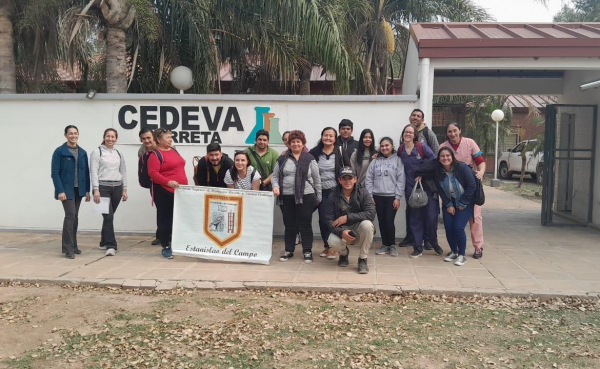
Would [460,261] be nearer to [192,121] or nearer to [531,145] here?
[192,121]

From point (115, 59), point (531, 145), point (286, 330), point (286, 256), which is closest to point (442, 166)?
point (286, 256)

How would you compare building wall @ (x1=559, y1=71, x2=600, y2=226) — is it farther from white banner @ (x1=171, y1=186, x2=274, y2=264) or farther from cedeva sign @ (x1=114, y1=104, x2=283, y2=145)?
white banner @ (x1=171, y1=186, x2=274, y2=264)

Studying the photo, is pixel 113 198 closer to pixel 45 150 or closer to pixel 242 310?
pixel 45 150

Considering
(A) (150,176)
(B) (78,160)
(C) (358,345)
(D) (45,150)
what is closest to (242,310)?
(C) (358,345)

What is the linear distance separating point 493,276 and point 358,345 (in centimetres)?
264

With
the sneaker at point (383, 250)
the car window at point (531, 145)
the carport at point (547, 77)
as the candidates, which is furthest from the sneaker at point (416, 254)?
the car window at point (531, 145)

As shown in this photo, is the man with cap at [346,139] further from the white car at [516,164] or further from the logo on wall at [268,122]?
the white car at [516,164]

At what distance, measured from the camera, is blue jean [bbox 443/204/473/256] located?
6.48m

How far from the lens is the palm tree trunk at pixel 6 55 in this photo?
967cm

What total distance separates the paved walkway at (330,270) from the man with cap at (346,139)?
4.92 feet

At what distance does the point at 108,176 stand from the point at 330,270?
327 cm

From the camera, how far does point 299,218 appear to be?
659 centimetres

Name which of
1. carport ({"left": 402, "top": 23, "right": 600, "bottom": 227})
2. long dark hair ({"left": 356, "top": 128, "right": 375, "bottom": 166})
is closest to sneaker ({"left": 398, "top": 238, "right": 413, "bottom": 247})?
long dark hair ({"left": 356, "top": 128, "right": 375, "bottom": 166})

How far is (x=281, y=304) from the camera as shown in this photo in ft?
16.4
